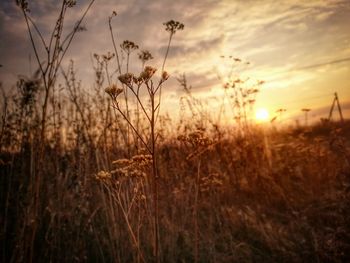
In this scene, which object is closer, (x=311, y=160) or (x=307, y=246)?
(x=307, y=246)

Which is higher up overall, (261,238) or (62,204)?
(62,204)

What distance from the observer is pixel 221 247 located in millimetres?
3590

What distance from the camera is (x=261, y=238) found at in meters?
3.62

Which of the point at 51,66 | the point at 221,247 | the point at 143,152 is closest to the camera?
the point at 51,66

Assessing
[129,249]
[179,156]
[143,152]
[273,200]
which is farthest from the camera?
[179,156]

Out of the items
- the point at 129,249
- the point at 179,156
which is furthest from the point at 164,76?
the point at 179,156

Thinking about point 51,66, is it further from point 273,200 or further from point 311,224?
point 273,200

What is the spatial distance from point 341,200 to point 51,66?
12.0ft

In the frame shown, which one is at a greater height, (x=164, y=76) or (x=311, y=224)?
(x=164, y=76)

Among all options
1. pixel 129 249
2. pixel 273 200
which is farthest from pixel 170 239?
pixel 273 200

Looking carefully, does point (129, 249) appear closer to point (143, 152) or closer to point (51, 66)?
point (143, 152)

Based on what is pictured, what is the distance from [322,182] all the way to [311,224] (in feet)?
4.92

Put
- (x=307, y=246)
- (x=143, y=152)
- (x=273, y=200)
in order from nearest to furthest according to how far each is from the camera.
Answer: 1. (x=143, y=152)
2. (x=307, y=246)
3. (x=273, y=200)

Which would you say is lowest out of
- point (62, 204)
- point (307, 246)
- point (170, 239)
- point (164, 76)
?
point (307, 246)
